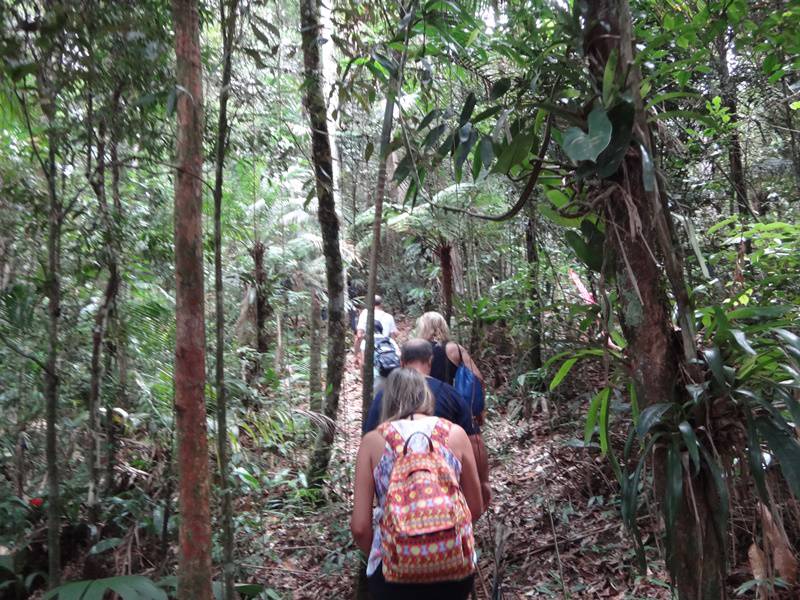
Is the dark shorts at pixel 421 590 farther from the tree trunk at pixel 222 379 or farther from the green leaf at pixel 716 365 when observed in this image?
the green leaf at pixel 716 365

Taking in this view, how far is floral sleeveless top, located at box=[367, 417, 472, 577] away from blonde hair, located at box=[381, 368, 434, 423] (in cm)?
7

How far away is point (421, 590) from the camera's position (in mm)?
2508

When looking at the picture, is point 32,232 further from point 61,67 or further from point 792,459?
point 792,459

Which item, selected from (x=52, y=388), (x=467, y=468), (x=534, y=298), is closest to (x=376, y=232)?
(x=467, y=468)

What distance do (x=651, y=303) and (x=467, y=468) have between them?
1058 mm

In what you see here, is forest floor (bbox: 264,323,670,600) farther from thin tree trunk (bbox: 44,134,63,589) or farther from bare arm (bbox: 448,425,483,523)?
thin tree trunk (bbox: 44,134,63,589)

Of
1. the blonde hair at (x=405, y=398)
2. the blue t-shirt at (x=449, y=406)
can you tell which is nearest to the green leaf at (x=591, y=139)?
the blonde hair at (x=405, y=398)

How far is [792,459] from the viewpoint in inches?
82.2

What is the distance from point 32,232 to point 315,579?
319cm

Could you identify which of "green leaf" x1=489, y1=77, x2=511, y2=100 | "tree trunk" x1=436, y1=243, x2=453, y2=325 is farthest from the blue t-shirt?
"tree trunk" x1=436, y1=243, x2=453, y2=325

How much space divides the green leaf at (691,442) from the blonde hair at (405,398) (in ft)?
3.40

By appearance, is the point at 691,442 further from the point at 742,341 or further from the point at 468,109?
the point at 468,109

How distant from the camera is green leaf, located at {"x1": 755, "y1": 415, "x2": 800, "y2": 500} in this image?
6.79 feet

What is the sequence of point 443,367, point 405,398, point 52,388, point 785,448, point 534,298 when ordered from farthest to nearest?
point 534,298 → point 443,367 → point 52,388 → point 405,398 → point 785,448
